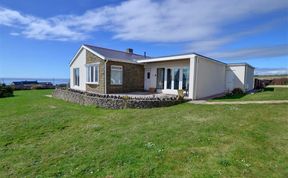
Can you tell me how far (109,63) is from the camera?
15.2 m

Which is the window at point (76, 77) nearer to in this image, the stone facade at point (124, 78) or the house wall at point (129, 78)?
the stone facade at point (124, 78)

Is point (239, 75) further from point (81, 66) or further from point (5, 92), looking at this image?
point (5, 92)

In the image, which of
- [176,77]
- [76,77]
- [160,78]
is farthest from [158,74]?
[76,77]

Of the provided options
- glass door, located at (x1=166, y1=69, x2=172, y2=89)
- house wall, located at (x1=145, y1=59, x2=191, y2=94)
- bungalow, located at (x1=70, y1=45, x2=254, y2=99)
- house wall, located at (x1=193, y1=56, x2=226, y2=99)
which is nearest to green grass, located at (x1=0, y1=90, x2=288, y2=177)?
house wall, located at (x1=193, y1=56, x2=226, y2=99)

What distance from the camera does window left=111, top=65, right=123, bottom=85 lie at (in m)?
15.6

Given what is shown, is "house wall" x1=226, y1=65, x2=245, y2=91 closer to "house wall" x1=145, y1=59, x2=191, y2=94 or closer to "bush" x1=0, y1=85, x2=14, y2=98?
"house wall" x1=145, y1=59, x2=191, y2=94

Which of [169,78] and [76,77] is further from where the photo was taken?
[76,77]

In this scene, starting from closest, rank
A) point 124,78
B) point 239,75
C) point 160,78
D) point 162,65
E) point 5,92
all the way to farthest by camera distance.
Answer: point 162,65 < point 124,78 < point 160,78 < point 5,92 < point 239,75

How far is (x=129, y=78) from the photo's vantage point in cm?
1680

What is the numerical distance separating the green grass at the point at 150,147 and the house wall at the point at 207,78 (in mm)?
5753

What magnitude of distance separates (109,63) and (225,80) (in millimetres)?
13013

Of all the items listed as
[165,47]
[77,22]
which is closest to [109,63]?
[77,22]

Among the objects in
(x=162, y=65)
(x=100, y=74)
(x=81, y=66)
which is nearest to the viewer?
(x=100, y=74)

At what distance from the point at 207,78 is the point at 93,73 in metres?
10.4
